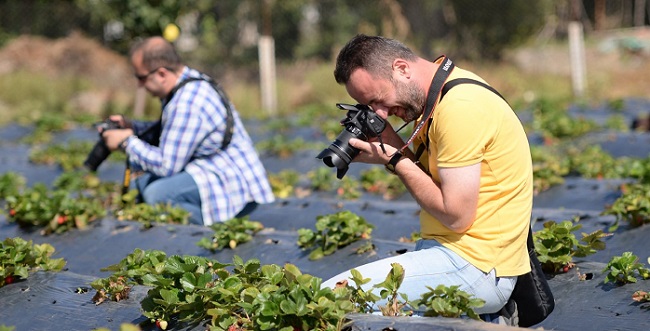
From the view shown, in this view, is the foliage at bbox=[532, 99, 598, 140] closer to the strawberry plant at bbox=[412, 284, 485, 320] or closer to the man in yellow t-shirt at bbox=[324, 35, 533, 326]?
the man in yellow t-shirt at bbox=[324, 35, 533, 326]

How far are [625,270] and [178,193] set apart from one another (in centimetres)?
300

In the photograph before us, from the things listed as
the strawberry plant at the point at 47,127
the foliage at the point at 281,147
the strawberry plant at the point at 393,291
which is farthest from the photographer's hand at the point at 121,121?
the strawberry plant at the point at 47,127

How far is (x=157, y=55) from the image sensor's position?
5.48m

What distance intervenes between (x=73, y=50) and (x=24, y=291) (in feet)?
53.2

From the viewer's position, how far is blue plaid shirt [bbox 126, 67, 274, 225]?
5.48m

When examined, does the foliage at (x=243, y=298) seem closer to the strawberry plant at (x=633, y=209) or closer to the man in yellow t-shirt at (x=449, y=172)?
the man in yellow t-shirt at (x=449, y=172)

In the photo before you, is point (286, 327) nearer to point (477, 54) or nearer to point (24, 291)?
point (24, 291)

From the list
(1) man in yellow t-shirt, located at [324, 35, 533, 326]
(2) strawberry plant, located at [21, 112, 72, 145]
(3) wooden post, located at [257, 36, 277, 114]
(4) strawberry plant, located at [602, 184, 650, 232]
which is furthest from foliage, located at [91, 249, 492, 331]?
(3) wooden post, located at [257, 36, 277, 114]

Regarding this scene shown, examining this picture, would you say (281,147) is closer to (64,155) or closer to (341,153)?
(64,155)

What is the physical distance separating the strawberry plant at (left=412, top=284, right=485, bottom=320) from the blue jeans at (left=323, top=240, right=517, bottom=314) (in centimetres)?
15

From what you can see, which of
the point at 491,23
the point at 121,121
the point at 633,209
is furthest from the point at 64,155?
the point at 491,23

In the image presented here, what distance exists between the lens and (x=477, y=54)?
1983 cm

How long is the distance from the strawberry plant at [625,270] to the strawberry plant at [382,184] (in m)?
3.55

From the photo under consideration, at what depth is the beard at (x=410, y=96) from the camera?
3014 millimetres
